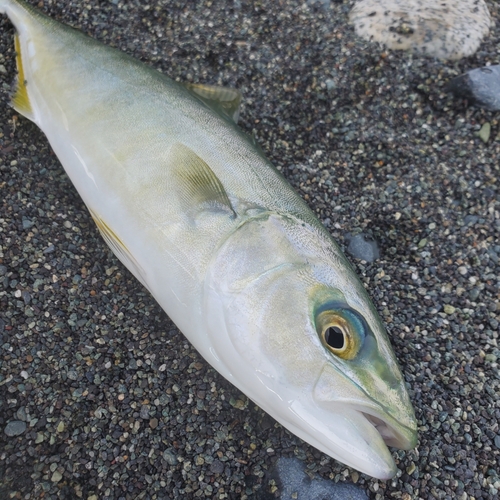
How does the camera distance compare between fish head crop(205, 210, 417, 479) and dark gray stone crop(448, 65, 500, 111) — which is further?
dark gray stone crop(448, 65, 500, 111)

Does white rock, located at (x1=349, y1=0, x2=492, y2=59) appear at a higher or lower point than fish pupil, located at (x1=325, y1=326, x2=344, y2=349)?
higher

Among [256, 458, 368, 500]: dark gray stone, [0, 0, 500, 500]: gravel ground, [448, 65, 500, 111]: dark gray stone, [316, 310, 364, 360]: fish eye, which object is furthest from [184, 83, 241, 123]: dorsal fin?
[256, 458, 368, 500]: dark gray stone

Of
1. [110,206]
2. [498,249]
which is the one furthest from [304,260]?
[498,249]

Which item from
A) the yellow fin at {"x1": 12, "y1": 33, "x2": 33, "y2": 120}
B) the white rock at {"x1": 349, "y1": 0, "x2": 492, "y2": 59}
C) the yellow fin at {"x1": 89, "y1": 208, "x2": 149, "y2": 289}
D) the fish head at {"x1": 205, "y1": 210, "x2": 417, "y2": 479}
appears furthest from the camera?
the white rock at {"x1": 349, "y1": 0, "x2": 492, "y2": 59}

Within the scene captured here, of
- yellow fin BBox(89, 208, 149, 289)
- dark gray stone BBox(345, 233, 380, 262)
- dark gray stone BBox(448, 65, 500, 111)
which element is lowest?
dark gray stone BBox(345, 233, 380, 262)

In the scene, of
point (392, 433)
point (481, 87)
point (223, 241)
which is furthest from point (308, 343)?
point (481, 87)

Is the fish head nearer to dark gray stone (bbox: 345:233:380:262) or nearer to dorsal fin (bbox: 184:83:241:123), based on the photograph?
dark gray stone (bbox: 345:233:380:262)

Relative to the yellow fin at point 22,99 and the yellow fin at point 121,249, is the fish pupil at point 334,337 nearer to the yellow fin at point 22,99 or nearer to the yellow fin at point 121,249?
the yellow fin at point 121,249
